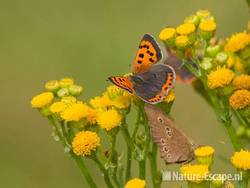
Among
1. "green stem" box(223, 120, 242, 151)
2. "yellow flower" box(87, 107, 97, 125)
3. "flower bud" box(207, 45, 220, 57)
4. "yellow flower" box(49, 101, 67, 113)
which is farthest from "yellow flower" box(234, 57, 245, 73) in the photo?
"yellow flower" box(49, 101, 67, 113)

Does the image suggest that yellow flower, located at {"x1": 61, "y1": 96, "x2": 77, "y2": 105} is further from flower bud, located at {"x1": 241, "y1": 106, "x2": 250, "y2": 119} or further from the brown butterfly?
flower bud, located at {"x1": 241, "y1": 106, "x2": 250, "y2": 119}

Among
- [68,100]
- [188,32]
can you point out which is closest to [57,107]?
[68,100]

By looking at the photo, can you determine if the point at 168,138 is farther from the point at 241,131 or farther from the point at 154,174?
the point at 241,131

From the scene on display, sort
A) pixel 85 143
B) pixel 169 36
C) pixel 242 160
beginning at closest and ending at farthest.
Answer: pixel 242 160
pixel 85 143
pixel 169 36

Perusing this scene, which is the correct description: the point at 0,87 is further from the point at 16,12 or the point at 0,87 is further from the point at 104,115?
the point at 104,115

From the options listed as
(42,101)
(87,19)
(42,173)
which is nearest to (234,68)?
(42,101)
